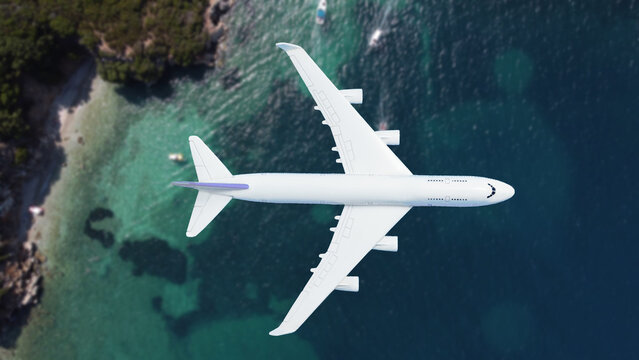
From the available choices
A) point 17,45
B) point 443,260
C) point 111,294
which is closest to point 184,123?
point 17,45

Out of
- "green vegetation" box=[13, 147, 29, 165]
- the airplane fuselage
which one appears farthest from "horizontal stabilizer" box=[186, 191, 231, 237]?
"green vegetation" box=[13, 147, 29, 165]

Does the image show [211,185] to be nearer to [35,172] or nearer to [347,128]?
[347,128]

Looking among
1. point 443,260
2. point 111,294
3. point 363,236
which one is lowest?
point 111,294

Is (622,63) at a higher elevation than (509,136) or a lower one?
higher

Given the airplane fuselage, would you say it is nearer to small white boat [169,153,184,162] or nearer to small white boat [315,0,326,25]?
small white boat [169,153,184,162]

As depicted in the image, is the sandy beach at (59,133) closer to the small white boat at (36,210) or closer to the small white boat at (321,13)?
the small white boat at (36,210)

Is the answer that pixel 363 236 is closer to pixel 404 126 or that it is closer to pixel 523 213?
pixel 404 126
